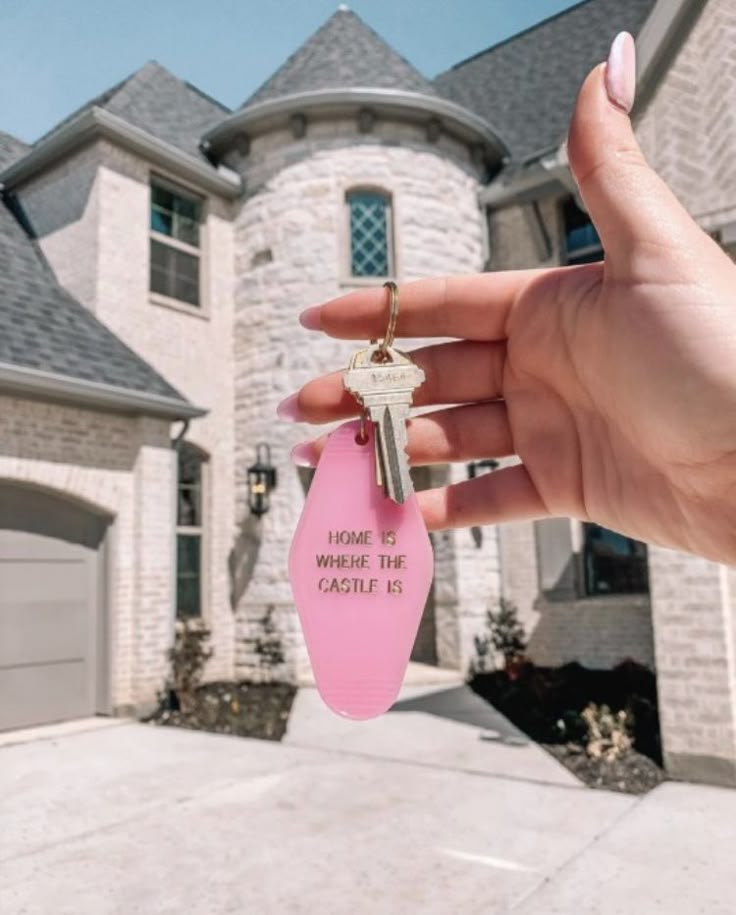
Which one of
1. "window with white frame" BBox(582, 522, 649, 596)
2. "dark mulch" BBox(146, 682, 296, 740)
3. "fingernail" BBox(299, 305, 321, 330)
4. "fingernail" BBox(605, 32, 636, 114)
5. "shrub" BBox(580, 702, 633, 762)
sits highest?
"fingernail" BBox(605, 32, 636, 114)

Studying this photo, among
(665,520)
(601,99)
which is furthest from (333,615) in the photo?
(601,99)

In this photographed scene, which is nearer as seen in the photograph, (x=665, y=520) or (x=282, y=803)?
(x=665, y=520)

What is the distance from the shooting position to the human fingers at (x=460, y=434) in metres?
1.83

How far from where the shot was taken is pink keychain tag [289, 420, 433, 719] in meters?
1.46

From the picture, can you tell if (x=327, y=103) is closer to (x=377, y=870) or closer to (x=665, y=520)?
(x=377, y=870)

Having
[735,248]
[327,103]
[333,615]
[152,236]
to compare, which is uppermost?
[327,103]

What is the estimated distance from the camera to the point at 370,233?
40.1ft

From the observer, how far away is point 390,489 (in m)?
1.41

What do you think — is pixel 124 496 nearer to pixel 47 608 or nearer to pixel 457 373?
pixel 47 608

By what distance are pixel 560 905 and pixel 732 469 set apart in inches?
124

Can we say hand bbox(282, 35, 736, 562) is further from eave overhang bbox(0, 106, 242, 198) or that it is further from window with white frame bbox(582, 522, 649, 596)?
eave overhang bbox(0, 106, 242, 198)

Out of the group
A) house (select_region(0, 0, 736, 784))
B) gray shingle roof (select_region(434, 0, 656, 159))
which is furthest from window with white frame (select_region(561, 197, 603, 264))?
gray shingle roof (select_region(434, 0, 656, 159))

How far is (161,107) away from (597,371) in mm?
12954

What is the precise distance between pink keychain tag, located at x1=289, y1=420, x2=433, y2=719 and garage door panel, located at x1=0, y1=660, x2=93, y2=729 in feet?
26.8
